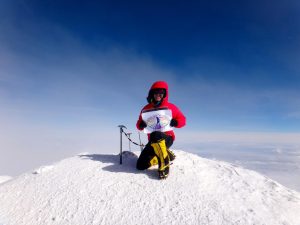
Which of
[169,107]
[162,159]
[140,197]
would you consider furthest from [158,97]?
[140,197]

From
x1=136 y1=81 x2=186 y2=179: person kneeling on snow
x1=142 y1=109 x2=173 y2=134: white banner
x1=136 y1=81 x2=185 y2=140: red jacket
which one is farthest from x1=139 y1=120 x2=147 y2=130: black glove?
x1=136 y1=81 x2=185 y2=140: red jacket

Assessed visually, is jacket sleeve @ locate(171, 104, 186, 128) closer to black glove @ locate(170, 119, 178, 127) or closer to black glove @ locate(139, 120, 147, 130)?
black glove @ locate(170, 119, 178, 127)

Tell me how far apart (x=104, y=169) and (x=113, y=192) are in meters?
1.19

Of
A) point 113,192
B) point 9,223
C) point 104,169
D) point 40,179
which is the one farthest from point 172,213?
point 40,179

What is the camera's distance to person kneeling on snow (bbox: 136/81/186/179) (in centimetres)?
568

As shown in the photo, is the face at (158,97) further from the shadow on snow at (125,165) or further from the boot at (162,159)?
the shadow on snow at (125,165)

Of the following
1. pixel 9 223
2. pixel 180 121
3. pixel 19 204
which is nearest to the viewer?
pixel 9 223

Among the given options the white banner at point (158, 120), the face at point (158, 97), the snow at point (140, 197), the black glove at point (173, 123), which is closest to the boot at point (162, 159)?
the snow at point (140, 197)

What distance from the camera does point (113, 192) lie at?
4945 mm

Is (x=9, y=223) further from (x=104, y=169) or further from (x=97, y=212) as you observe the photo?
(x=104, y=169)

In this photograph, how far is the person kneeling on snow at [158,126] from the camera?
5.68 m

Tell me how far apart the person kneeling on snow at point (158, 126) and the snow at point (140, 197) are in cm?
41

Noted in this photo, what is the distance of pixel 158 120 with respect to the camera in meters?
6.24

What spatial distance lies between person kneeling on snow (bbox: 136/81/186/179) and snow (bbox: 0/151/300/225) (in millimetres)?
409
